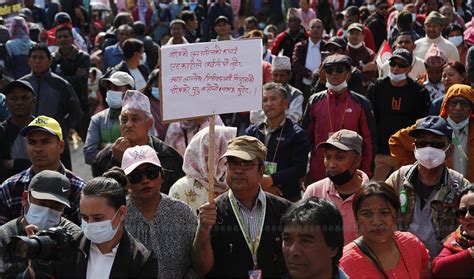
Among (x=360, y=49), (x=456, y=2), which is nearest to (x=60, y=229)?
(x=360, y=49)

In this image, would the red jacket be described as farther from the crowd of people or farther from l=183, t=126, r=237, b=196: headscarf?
l=183, t=126, r=237, b=196: headscarf

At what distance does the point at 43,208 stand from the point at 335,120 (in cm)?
381

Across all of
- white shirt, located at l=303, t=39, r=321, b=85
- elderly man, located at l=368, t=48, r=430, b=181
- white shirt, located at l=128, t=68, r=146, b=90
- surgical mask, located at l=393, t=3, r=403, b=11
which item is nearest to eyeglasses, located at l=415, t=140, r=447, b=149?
elderly man, located at l=368, t=48, r=430, b=181

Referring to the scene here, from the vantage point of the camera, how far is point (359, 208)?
5.57m

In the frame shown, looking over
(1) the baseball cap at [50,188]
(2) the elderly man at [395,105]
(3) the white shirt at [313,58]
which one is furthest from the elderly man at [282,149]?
(3) the white shirt at [313,58]

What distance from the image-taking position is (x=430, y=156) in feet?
21.5

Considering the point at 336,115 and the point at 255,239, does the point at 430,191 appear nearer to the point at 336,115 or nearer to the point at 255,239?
the point at 255,239

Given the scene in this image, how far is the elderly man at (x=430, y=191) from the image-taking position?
6.31 m

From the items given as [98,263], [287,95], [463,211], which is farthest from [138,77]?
[98,263]

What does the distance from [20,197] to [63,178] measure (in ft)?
2.60

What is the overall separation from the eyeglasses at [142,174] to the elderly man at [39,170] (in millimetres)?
559

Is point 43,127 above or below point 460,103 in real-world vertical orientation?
below

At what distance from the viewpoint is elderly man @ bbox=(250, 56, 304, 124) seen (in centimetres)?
939

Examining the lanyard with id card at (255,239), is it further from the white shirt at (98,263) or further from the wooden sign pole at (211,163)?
the white shirt at (98,263)
